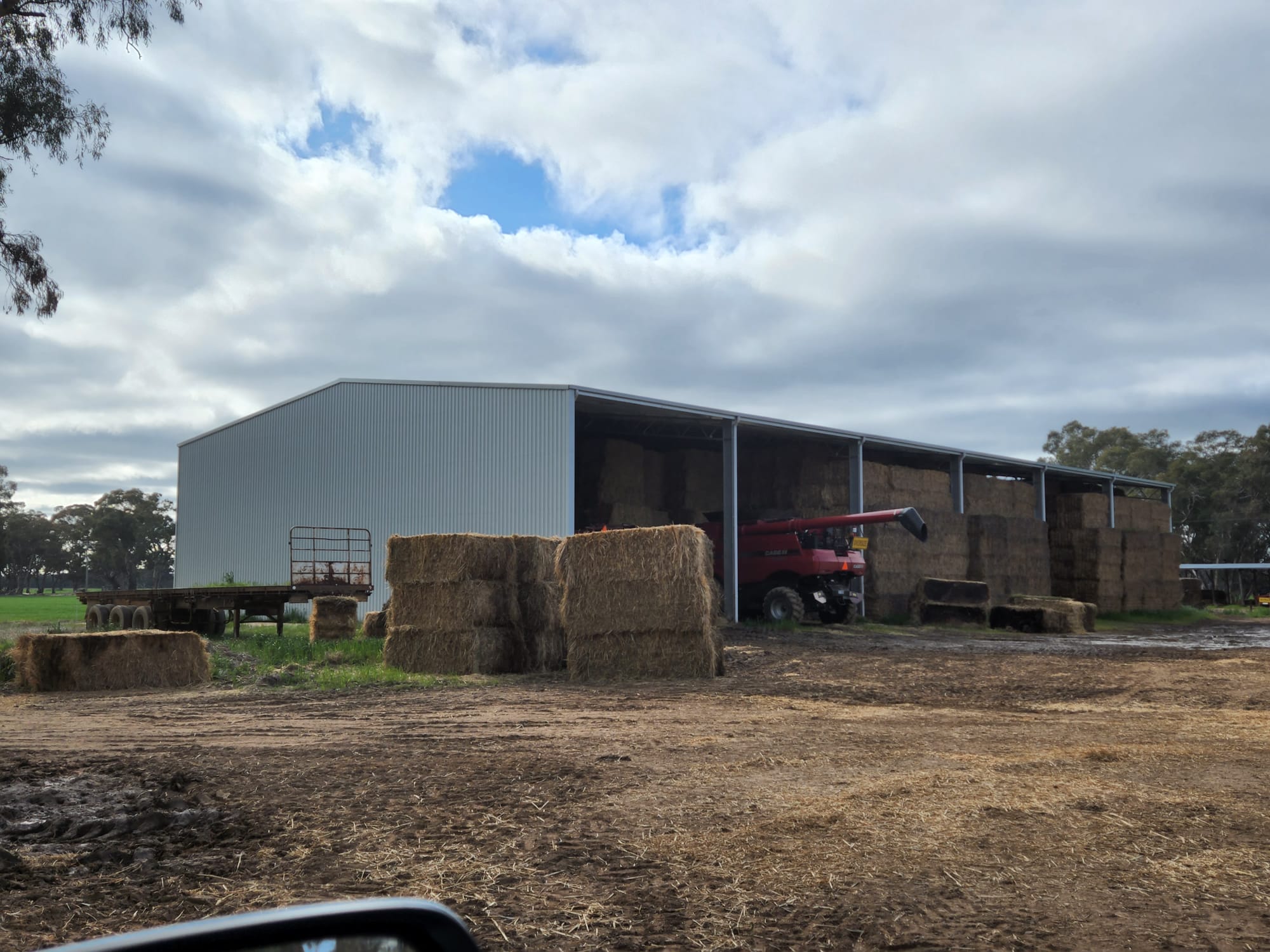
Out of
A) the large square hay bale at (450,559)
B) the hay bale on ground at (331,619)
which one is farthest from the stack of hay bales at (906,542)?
the large square hay bale at (450,559)

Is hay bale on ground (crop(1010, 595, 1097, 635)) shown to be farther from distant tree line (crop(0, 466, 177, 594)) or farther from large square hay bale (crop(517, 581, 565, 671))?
distant tree line (crop(0, 466, 177, 594))

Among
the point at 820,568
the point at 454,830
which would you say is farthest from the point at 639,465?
the point at 454,830

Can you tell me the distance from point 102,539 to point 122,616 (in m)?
73.7

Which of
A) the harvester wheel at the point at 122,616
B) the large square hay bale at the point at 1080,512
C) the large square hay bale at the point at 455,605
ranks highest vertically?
the large square hay bale at the point at 1080,512

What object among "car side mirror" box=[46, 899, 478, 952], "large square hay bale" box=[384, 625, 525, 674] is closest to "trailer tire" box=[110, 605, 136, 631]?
"large square hay bale" box=[384, 625, 525, 674]

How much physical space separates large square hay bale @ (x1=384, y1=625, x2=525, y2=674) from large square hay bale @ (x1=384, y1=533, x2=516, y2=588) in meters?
0.80

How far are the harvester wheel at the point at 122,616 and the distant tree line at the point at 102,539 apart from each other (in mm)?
69079

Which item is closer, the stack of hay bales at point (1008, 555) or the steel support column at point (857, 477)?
the steel support column at point (857, 477)

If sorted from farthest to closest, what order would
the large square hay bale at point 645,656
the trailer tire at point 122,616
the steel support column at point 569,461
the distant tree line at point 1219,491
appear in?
1. the distant tree line at point 1219,491
2. the steel support column at point 569,461
3. the trailer tire at point 122,616
4. the large square hay bale at point 645,656

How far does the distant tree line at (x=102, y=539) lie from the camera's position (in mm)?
86125

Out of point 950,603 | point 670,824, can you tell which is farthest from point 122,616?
point 950,603

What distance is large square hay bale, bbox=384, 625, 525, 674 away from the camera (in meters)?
15.8

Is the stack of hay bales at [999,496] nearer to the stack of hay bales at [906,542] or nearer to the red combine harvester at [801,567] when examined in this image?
the stack of hay bales at [906,542]

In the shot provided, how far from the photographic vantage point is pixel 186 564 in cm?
3494
